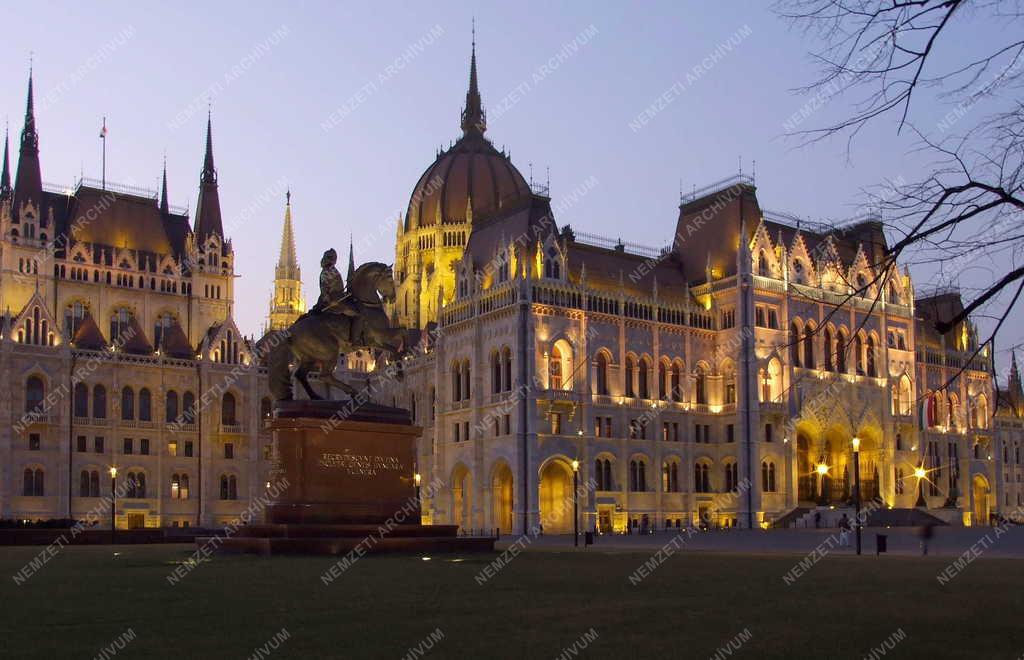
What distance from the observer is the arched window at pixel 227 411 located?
92875 millimetres

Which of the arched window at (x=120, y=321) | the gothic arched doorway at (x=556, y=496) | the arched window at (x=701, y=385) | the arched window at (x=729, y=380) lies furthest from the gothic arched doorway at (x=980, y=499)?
the arched window at (x=120, y=321)

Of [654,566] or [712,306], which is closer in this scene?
[654,566]

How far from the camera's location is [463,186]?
112750mm

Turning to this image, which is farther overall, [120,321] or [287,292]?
[287,292]

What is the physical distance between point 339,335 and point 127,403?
6182cm

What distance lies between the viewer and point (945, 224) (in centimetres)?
962

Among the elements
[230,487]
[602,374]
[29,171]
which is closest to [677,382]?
[602,374]

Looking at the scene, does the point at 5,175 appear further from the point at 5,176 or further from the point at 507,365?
the point at 507,365

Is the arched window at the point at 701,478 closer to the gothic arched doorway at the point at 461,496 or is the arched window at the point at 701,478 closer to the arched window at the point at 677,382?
the arched window at the point at 677,382

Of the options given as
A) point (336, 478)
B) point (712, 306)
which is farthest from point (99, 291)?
point (336, 478)

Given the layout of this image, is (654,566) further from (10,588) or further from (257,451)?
(257,451)

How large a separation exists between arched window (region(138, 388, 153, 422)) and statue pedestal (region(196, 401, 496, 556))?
202ft

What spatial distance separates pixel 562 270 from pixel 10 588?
6229 cm

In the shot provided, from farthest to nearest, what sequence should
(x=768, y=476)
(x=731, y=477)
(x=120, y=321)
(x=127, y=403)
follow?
1. (x=120, y=321)
2. (x=127, y=403)
3. (x=731, y=477)
4. (x=768, y=476)
